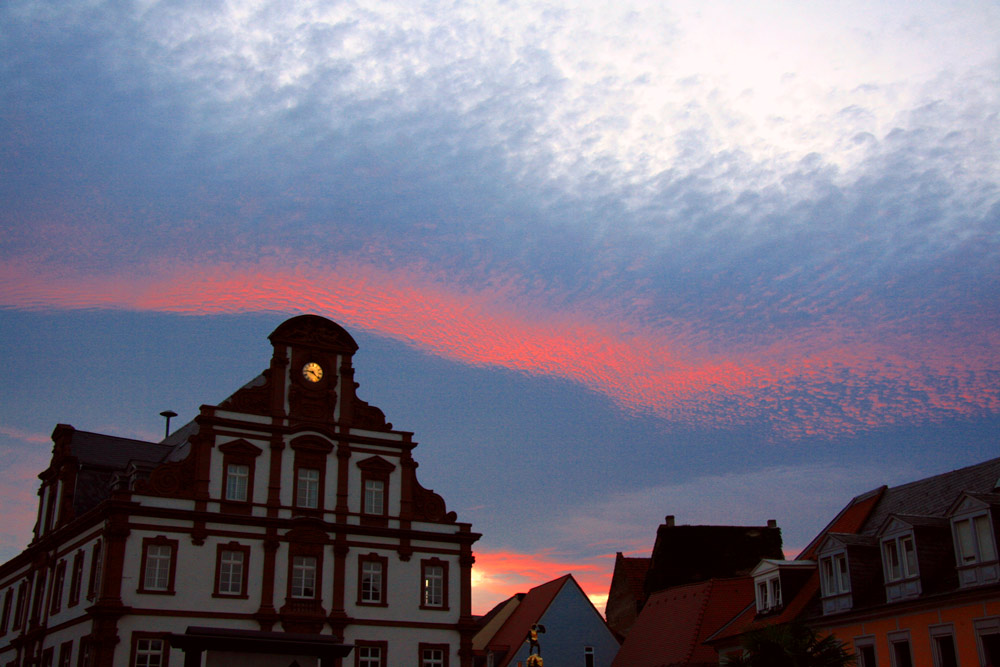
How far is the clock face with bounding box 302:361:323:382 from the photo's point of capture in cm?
5447

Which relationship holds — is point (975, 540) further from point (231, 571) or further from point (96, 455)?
point (96, 455)

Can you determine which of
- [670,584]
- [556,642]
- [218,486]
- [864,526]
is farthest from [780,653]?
[670,584]

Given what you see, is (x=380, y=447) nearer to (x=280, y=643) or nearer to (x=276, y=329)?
(x=276, y=329)

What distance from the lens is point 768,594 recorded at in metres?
47.4

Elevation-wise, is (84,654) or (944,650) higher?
(84,654)

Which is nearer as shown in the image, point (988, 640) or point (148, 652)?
point (988, 640)

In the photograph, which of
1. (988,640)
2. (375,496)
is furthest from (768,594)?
(375,496)

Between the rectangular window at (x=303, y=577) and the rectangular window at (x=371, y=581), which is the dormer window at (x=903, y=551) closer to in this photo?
the rectangular window at (x=371, y=581)

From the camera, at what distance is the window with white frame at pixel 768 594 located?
46.6 m

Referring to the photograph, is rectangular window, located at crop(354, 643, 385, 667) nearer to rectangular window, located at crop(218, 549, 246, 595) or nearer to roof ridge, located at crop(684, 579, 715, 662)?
rectangular window, located at crop(218, 549, 246, 595)

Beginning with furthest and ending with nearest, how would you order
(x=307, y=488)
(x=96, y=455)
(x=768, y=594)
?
(x=96, y=455), (x=307, y=488), (x=768, y=594)

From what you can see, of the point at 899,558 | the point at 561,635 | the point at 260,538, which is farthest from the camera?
the point at 561,635

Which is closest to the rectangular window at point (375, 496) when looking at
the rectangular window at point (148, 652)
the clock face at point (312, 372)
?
the clock face at point (312, 372)

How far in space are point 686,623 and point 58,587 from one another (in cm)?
3208
